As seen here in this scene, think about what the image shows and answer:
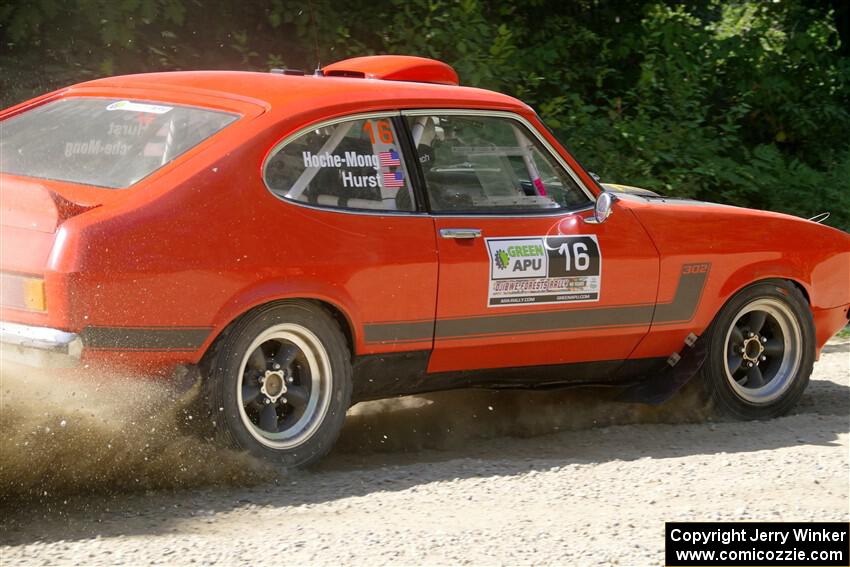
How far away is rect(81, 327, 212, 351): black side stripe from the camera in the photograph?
453 cm

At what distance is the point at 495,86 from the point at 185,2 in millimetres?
2643

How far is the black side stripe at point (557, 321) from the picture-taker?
5.35 m

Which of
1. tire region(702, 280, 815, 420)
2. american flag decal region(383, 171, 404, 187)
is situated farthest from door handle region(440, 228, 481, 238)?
tire region(702, 280, 815, 420)

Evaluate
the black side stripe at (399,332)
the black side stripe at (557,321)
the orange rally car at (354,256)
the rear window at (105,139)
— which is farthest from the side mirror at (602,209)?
the rear window at (105,139)

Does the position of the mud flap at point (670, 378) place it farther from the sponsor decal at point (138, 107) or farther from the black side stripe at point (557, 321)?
the sponsor decal at point (138, 107)

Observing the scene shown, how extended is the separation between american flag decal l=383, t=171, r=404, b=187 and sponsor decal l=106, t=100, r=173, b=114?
0.89m

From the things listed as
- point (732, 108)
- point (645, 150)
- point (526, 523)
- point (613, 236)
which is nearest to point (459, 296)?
point (613, 236)

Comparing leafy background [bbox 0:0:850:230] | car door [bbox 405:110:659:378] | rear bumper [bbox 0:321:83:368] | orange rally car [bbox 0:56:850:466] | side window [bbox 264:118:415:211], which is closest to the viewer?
rear bumper [bbox 0:321:83:368]

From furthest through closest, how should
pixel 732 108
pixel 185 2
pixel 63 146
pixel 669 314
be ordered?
1. pixel 732 108
2. pixel 185 2
3. pixel 669 314
4. pixel 63 146

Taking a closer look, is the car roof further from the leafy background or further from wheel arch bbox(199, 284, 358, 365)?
the leafy background

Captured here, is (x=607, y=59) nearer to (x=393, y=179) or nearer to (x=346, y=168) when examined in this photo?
(x=393, y=179)

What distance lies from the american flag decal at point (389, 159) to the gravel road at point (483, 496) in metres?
1.22

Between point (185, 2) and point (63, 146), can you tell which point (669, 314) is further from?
point (185, 2)

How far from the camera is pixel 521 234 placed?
222 inches
